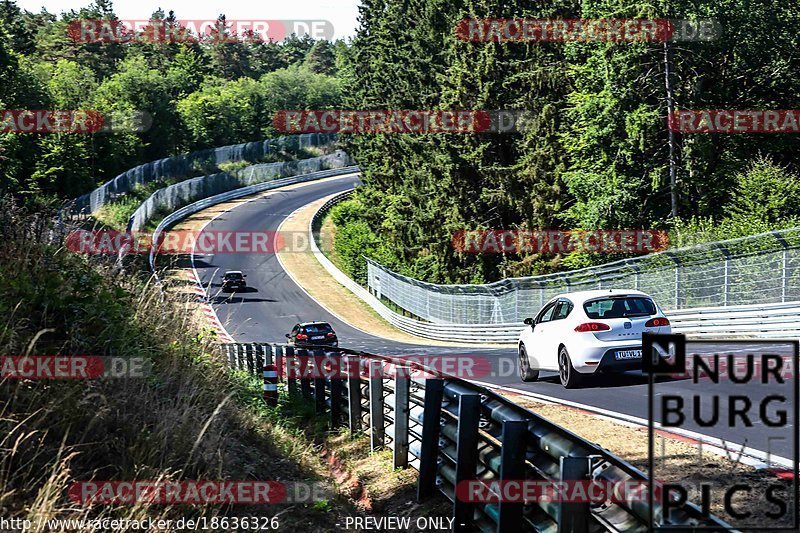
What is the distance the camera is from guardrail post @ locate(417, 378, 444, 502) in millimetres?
8906

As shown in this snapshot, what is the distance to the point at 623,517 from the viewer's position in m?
5.25

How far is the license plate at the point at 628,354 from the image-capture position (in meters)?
14.0

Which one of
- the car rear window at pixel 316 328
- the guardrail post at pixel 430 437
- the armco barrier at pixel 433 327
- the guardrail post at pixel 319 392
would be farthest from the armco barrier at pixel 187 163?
the guardrail post at pixel 430 437

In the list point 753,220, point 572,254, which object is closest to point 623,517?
point 753,220

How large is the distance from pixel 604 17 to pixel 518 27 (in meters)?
6.99

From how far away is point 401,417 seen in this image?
33.4 feet

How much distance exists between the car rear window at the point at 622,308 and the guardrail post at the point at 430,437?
602cm

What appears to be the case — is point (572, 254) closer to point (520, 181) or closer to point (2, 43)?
point (520, 181)

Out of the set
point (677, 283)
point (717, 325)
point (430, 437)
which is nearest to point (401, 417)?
point (430, 437)

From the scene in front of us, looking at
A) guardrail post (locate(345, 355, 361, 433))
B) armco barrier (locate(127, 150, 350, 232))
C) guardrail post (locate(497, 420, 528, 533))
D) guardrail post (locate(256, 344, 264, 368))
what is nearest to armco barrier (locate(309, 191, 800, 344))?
guardrail post (locate(345, 355, 361, 433))

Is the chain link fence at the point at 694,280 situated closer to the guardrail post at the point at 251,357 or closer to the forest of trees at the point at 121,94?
the guardrail post at the point at 251,357

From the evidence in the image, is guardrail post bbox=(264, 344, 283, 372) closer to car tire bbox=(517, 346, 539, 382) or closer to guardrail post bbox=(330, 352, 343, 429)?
guardrail post bbox=(330, 352, 343, 429)

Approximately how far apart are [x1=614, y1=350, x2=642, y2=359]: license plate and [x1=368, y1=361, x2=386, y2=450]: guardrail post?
4.56m

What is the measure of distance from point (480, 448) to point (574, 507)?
7.84ft
